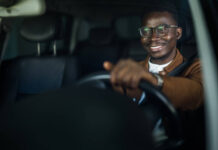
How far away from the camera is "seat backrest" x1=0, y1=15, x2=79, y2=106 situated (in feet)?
4.55

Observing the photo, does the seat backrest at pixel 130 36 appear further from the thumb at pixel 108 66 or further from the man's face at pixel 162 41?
the thumb at pixel 108 66

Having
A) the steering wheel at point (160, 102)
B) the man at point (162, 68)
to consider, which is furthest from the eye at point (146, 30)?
the steering wheel at point (160, 102)

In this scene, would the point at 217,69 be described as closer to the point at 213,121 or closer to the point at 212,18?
the point at 213,121

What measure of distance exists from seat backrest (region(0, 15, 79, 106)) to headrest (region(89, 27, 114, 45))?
19 cm

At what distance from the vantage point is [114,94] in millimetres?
687

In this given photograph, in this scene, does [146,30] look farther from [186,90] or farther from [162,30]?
[186,90]

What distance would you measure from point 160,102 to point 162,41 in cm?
23

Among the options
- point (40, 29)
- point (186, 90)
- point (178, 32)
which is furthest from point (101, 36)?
point (186, 90)

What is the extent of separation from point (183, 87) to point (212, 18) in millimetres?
252

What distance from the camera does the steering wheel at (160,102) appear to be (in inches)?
27.6

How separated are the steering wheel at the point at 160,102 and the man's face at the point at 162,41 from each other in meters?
0.19

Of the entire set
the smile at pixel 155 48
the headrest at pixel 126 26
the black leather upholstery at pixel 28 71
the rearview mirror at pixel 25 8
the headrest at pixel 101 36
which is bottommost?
the black leather upholstery at pixel 28 71

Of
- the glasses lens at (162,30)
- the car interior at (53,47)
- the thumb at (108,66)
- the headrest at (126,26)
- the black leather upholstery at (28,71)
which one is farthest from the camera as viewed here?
the black leather upholstery at (28,71)

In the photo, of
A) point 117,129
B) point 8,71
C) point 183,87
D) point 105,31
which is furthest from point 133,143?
point 8,71
